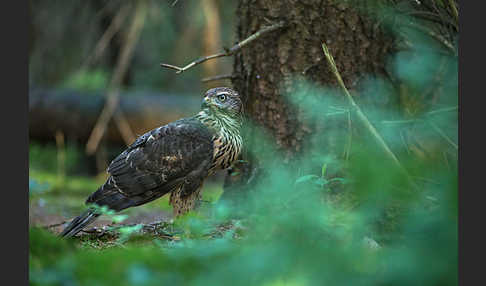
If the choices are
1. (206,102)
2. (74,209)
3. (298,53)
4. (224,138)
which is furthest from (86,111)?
(298,53)

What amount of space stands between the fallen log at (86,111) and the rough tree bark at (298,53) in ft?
13.1

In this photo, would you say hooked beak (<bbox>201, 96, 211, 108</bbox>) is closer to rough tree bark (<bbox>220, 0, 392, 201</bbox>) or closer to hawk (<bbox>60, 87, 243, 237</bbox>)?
hawk (<bbox>60, 87, 243, 237</bbox>)

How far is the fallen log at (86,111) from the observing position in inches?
294

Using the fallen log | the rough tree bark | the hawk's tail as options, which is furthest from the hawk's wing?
the fallen log

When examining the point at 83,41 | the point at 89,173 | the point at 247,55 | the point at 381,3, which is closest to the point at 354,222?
the point at 381,3

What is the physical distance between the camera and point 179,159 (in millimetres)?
3271

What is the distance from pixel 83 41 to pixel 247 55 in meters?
5.72

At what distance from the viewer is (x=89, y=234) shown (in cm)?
323

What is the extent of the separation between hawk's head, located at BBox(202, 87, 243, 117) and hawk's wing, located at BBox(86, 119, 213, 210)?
17 cm

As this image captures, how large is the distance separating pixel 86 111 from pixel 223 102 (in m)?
4.65

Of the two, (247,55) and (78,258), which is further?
(247,55)

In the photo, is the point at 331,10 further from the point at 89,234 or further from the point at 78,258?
the point at 78,258

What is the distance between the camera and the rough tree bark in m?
3.39

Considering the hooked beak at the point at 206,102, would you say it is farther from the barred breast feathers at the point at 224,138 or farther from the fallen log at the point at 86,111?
the fallen log at the point at 86,111
